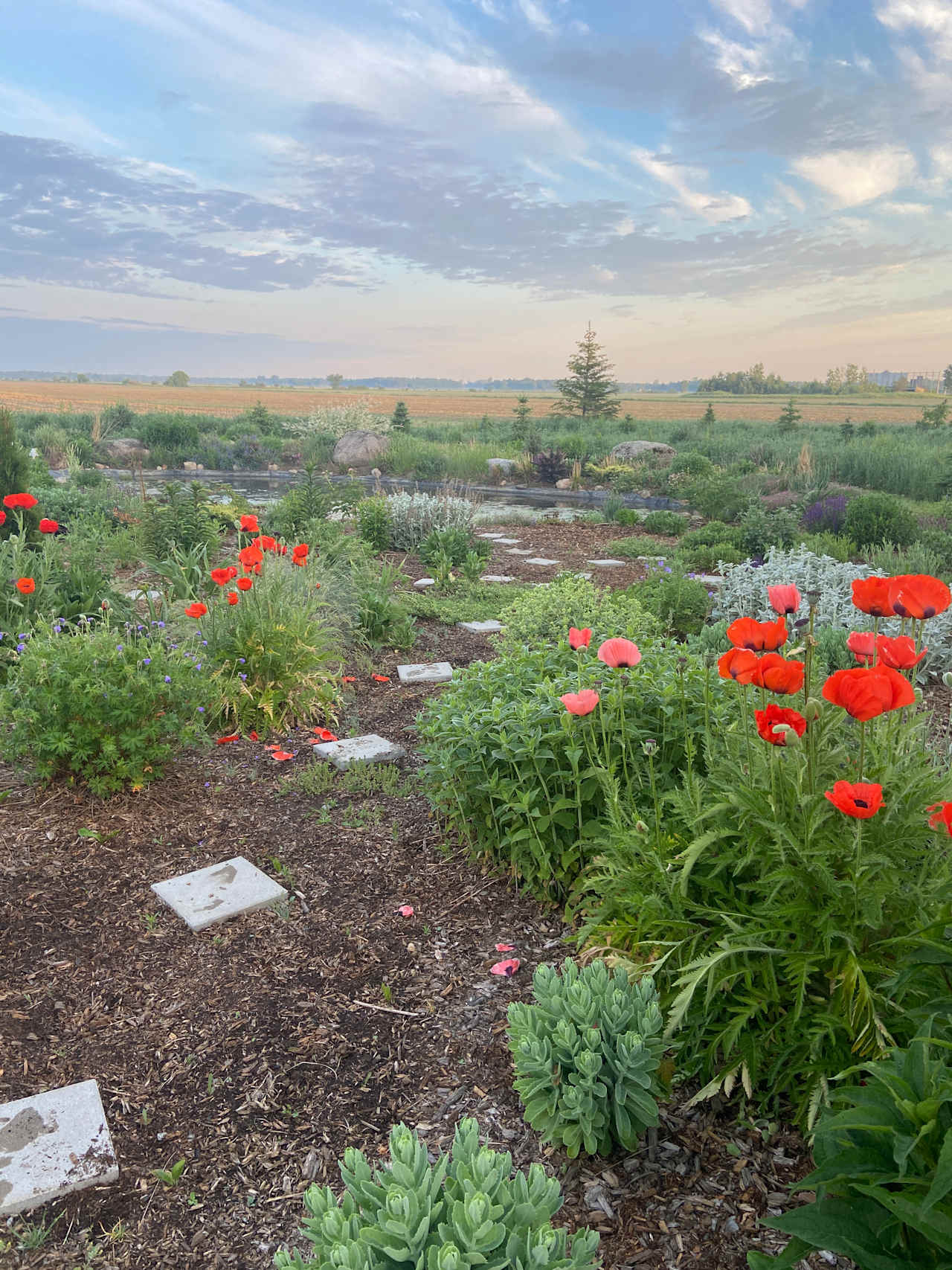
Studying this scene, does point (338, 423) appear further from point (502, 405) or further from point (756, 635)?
point (502, 405)

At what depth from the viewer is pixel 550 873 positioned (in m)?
2.52

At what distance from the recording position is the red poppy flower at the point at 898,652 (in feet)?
5.00

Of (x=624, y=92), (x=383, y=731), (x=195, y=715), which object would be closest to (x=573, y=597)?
(x=383, y=731)

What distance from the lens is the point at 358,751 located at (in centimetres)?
389

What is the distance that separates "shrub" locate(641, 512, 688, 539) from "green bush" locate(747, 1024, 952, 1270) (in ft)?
31.9

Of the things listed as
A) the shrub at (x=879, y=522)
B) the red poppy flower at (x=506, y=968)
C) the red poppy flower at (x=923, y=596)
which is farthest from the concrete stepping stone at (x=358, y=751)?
the shrub at (x=879, y=522)

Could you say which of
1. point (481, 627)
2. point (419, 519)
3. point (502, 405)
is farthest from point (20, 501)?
point (502, 405)

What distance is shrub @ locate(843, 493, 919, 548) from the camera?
793 centimetres

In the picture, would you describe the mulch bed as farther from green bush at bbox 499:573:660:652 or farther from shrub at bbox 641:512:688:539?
shrub at bbox 641:512:688:539

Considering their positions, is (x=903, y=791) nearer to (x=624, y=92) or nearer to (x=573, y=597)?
(x=573, y=597)

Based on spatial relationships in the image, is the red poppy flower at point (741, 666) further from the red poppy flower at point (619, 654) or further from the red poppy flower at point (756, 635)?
the red poppy flower at point (619, 654)

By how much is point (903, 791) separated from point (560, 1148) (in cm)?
107

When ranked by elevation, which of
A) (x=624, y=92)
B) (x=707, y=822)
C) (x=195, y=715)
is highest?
(x=624, y=92)

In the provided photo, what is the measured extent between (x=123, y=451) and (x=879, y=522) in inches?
678
